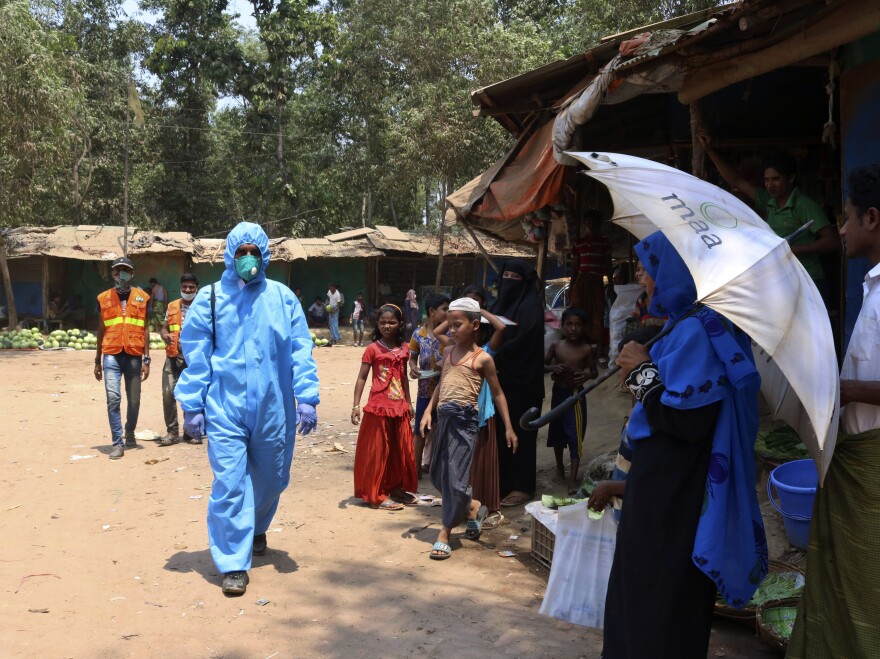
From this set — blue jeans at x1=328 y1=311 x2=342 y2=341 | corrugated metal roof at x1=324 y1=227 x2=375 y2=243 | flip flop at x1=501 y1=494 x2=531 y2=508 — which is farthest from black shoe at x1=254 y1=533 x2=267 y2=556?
corrugated metal roof at x1=324 y1=227 x2=375 y2=243

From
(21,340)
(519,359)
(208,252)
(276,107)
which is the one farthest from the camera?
(276,107)

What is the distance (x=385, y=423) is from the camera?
6.46 metres

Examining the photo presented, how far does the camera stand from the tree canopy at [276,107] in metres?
21.5

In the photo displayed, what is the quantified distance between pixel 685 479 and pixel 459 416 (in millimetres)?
2631

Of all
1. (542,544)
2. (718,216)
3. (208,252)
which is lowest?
(542,544)

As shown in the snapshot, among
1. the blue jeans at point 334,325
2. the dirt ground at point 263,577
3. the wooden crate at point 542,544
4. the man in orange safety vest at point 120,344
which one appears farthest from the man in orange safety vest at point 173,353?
the blue jeans at point 334,325

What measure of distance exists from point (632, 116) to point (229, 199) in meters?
26.1

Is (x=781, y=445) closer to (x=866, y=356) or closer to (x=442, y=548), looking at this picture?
(x=442, y=548)

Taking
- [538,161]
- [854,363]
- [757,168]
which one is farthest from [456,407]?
[757,168]

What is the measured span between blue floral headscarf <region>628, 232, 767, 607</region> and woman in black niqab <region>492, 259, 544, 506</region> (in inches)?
144

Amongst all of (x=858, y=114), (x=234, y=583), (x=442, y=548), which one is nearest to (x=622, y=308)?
(x=858, y=114)

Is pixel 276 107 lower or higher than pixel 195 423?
higher

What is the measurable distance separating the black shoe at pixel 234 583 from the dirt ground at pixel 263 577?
70 mm

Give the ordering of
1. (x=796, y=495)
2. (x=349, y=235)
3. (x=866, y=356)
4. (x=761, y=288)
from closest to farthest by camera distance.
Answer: (x=761, y=288), (x=866, y=356), (x=796, y=495), (x=349, y=235)
